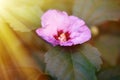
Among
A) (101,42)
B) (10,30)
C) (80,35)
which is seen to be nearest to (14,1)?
(10,30)

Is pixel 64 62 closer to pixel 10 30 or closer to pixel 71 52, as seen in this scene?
pixel 71 52

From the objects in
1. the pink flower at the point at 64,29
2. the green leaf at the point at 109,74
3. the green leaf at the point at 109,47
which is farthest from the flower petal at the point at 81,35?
the green leaf at the point at 109,47

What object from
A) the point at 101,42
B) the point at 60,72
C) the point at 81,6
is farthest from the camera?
the point at 101,42

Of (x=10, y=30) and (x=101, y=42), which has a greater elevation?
(x=10, y=30)

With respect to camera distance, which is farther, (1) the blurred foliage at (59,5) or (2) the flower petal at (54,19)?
(1) the blurred foliage at (59,5)

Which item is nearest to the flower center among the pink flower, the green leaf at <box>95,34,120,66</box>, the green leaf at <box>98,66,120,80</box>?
the pink flower

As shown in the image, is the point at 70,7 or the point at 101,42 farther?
the point at 101,42

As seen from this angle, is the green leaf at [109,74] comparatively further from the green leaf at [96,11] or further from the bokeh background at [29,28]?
the green leaf at [96,11]

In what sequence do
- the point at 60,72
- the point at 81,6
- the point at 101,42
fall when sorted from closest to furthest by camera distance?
1. the point at 60,72
2. the point at 81,6
3. the point at 101,42
